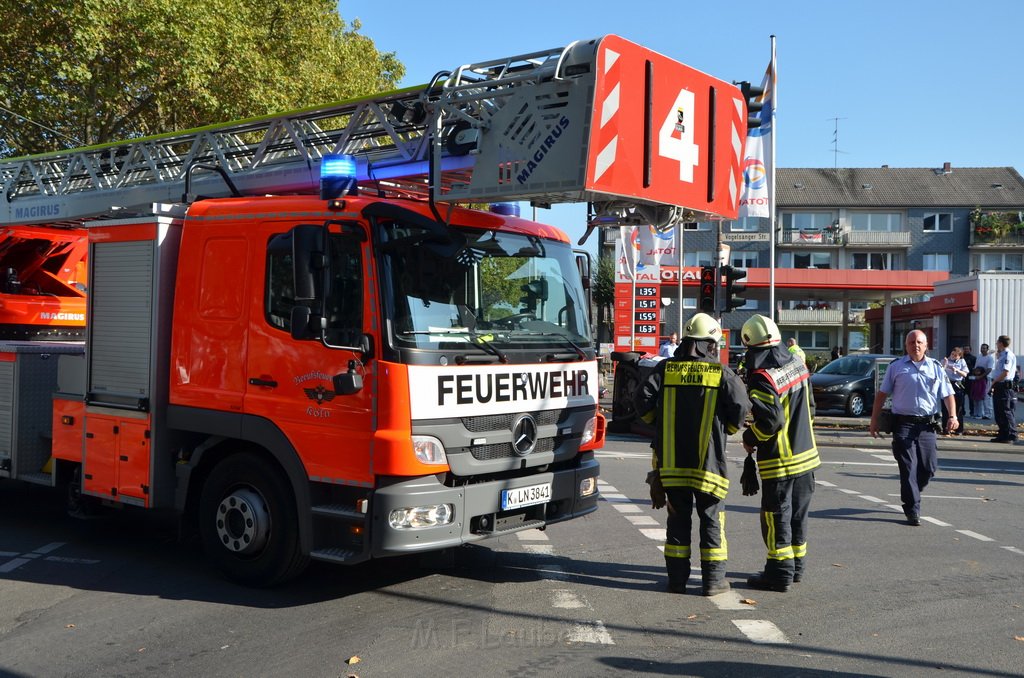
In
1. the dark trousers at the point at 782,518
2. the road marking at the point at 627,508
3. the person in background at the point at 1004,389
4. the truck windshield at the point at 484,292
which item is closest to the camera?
the truck windshield at the point at 484,292

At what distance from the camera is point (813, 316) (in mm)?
71625

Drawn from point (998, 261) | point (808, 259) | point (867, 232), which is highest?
point (867, 232)

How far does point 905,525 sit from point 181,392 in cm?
666

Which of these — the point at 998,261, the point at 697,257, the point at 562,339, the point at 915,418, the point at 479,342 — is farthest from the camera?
the point at 697,257

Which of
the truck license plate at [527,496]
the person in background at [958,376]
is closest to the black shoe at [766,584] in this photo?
the truck license plate at [527,496]

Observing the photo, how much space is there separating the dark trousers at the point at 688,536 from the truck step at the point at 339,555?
205cm

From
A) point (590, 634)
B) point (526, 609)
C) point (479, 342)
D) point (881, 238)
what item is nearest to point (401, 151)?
point (479, 342)

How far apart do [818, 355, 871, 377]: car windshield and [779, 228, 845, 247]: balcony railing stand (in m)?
45.9

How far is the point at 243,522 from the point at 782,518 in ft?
11.9

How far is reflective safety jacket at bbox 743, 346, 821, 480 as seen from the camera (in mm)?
6414

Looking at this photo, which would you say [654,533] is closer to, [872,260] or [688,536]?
[688,536]

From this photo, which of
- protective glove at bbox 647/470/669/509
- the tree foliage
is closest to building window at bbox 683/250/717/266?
the tree foliage

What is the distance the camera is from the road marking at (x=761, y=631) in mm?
5449

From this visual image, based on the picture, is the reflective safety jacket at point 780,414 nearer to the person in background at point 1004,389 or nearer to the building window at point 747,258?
the person in background at point 1004,389
